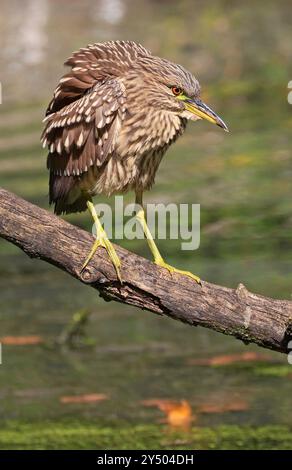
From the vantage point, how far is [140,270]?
208 inches

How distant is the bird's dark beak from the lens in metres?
5.67

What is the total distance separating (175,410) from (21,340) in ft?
5.90

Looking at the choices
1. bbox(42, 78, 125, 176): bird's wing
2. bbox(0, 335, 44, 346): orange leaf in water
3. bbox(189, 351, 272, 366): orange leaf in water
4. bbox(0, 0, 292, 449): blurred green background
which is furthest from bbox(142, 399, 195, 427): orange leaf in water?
bbox(42, 78, 125, 176): bird's wing

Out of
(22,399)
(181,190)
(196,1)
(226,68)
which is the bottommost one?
(22,399)

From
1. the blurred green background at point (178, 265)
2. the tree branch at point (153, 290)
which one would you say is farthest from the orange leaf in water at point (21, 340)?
the tree branch at point (153, 290)

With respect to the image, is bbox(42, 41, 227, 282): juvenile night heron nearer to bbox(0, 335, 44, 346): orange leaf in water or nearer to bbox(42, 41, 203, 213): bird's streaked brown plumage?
bbox(42, 41, 203, 213): bird's streaked brown plumage

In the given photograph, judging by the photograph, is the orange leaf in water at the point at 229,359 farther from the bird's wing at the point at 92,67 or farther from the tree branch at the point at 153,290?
the tree branch at the point at 153,290

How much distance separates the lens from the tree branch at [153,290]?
5.19 metres

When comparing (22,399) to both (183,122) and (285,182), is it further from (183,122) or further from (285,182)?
(285,182)

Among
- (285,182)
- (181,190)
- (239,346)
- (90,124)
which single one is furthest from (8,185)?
(90,124)

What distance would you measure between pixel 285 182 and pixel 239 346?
3.58m

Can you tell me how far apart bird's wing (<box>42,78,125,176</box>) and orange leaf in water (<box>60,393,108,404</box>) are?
1952 millimetres

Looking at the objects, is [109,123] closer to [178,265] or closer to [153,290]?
[153,290]

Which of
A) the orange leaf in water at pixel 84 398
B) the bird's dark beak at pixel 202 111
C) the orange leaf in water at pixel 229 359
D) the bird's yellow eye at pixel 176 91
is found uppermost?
the bird's yellow eye at pixel 176 91
